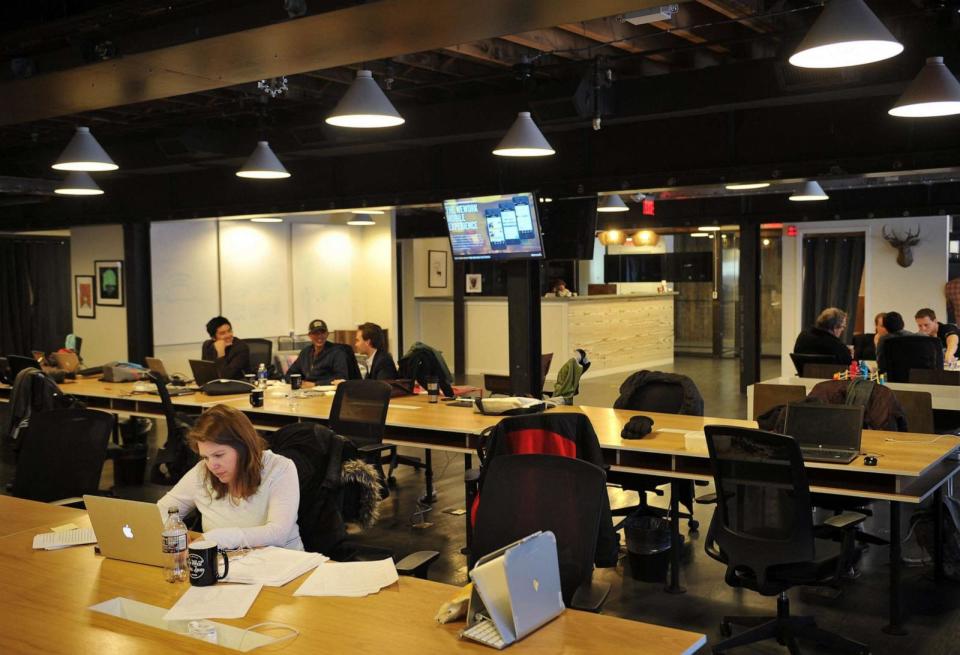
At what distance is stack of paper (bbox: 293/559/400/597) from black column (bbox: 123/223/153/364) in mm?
8994

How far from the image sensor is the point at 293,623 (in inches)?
105

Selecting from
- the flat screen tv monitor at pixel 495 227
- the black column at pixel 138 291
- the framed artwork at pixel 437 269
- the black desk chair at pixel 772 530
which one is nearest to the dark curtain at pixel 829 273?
the framed artwork at pixel 437 269

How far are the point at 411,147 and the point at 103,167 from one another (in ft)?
10.2

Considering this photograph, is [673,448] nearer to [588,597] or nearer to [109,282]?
[588,597]

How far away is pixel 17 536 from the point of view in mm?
3688

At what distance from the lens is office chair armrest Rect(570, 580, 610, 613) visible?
2.99 m

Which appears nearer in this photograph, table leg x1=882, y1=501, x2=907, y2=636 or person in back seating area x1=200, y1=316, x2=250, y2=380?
table leg x1=882, y1=501, x2=907, y2=636

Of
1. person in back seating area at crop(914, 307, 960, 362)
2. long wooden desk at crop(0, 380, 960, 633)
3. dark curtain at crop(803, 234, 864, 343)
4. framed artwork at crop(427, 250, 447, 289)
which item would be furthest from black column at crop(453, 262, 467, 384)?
long wooden desk at crop(0, 380, 960, 633)

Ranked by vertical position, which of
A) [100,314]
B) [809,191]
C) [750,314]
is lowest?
[750,314]

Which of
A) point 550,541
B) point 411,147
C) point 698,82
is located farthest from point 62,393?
point 550,541

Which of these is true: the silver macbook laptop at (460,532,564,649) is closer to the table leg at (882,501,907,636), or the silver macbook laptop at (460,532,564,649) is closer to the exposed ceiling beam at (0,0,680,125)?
the exposed ceiling beam at (0,0,680,125)

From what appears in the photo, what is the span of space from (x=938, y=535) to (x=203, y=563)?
4085mm

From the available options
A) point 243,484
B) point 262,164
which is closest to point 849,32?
point 243,484

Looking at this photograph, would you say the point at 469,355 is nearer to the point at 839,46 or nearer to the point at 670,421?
the point at 670,421
